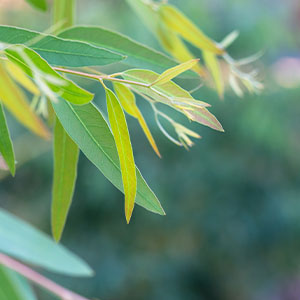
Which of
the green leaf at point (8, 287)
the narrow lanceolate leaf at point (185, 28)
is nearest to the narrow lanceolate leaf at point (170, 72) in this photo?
the narrow lanceolate leaf at point (185, 28)

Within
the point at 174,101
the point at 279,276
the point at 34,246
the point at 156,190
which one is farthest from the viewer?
the point at 279,276

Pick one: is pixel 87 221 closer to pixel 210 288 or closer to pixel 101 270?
pixel 101 270

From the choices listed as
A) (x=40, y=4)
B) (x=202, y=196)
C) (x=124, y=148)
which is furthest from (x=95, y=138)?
(x=202, y=196)

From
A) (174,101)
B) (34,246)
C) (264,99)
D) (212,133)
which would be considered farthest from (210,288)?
(174,101)

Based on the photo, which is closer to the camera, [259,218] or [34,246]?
[34,246]

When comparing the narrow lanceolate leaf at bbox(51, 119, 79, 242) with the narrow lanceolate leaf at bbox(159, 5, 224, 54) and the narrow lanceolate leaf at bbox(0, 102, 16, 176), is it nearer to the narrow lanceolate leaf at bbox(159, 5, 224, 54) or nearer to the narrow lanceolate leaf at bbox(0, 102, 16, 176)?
the narrow lanceolate leaf at bbox(0, 102, 16, 176)

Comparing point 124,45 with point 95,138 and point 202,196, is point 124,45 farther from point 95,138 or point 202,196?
point 202,196

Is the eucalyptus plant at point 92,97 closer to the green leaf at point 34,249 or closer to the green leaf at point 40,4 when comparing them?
the green leaf at point 40,4
